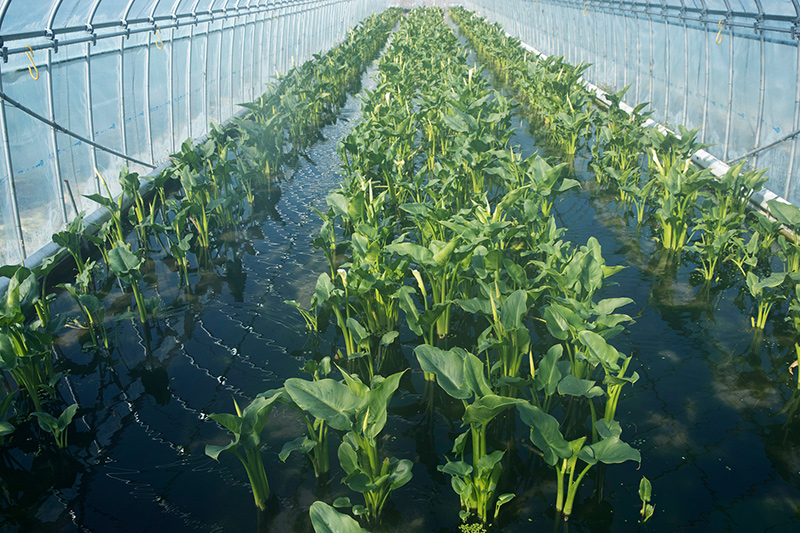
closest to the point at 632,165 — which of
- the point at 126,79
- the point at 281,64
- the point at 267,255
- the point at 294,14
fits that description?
the point at 267,255

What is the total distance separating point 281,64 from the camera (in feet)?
48.7

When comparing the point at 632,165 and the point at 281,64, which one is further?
the point at 281,64

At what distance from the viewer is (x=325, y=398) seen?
268cm

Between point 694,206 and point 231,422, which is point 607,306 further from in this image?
point 694,206

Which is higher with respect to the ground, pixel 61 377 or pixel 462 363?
pixel 462 363

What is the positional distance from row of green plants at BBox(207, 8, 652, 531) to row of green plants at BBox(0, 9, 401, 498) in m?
1.21

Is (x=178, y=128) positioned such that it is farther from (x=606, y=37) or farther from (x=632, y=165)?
(x=606, y=37)

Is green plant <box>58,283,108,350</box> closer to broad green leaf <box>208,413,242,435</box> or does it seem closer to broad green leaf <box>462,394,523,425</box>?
broad green leaf <box>208,413,242,435</box>

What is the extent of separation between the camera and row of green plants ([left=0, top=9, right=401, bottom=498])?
3.53 metres

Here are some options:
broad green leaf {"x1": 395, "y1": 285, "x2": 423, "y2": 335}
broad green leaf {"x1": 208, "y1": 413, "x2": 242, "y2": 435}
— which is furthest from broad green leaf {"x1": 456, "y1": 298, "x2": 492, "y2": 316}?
broad green leaf {"x1": 208, "y1": 413, "x2": 242, "y2": 435}

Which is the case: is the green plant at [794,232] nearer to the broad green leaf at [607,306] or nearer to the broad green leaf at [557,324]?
the broad green leaf at [607,306]

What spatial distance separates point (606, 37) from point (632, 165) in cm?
649

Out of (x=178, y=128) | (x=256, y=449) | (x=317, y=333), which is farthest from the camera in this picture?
(x=178, y=128)

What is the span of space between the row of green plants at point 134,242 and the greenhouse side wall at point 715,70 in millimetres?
5265
